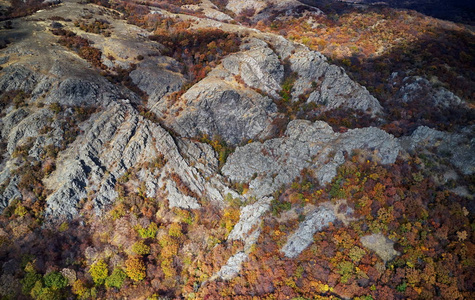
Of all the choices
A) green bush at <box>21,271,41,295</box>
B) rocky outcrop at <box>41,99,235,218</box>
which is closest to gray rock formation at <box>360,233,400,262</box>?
rocky outcrop at <box>41,99,235,218</box>

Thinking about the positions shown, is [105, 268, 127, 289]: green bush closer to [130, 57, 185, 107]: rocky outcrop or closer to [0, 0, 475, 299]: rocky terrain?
[0, 0, 475, 299]: rocky terrain

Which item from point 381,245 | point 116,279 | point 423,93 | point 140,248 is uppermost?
point 423,93

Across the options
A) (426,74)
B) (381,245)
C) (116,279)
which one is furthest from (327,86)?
(116,279)

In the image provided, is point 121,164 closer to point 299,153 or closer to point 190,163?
point 190,163

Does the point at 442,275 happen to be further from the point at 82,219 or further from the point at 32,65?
the point at 32,65


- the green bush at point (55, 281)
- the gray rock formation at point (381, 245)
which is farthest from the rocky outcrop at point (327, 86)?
the green bush at point (55, 281)

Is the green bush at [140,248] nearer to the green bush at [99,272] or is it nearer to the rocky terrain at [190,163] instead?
the rocky terrain at [190,163]

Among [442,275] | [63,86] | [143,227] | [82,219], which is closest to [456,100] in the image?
[442,275]
